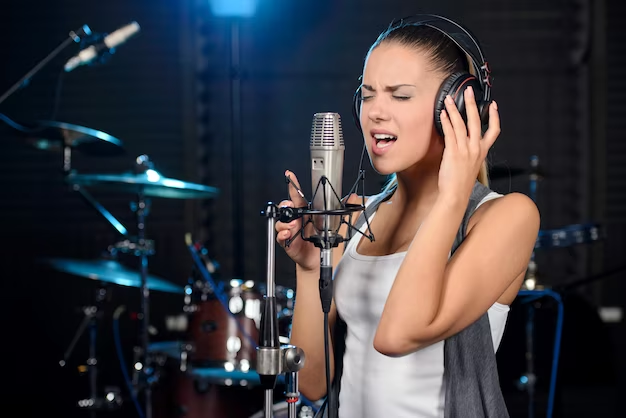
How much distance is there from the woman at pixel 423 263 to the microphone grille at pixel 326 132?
20 cm

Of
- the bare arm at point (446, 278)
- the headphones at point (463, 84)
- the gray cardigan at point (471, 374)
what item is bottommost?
the gray cardigan at point (471, 374)

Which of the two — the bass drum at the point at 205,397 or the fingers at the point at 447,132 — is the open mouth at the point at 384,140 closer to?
the fingers at the point at 447,132

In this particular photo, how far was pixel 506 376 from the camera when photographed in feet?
18.4

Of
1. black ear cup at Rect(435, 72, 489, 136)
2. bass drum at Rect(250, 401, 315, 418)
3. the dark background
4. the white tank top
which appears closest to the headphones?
black ear cup at Rect(435, 72, 489, 136)

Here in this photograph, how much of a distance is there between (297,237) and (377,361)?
352 millimetres

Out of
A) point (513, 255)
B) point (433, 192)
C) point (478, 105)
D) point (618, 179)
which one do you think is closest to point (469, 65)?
point (478, 105)

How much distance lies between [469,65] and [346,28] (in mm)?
4093

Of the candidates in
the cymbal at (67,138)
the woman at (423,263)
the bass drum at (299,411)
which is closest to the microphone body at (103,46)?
the cymbal at (67,138)

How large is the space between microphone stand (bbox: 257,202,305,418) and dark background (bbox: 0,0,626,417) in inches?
164

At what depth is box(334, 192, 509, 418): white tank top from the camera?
5.62 ft

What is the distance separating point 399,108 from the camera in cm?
167

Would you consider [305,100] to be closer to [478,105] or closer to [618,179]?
[618,179]

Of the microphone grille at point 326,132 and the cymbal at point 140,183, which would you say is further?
the cymbal at point 140,183

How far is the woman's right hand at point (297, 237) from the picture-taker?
5.49 feet
